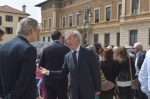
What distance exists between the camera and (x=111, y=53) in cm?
626

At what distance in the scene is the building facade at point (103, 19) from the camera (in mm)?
34531

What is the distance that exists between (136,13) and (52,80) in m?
31.1

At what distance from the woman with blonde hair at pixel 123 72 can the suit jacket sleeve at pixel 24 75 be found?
3.47 meters

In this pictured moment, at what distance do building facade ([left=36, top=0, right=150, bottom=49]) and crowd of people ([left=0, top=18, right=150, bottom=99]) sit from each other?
2736 cm

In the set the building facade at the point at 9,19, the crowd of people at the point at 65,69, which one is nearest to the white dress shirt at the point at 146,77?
the crowd of people at the point at 65,69

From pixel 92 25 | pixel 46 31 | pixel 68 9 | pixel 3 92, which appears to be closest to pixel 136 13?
pixel 92 25

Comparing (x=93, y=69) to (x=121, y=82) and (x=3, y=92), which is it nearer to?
(x=3, y=92)

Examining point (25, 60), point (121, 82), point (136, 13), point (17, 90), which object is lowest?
point (121, 82)

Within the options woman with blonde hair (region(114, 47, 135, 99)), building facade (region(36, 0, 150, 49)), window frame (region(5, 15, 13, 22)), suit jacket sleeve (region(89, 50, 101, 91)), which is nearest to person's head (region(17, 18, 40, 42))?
suit jacket sleeve (region(89, 50, 101, 91))

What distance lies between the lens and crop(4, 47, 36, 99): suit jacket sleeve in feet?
10.9

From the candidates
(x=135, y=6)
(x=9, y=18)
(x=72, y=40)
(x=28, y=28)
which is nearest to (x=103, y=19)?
(x=135, y=6)

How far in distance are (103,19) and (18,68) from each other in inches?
1585

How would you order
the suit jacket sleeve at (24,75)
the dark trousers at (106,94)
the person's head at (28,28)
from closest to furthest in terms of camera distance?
the suit jacket sleeve at (24,75), the person's head at (28,28), the dark trousers at (106,94)

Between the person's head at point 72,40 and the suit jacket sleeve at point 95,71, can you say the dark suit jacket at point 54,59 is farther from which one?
the suit jacket sleeve at point 95,71
